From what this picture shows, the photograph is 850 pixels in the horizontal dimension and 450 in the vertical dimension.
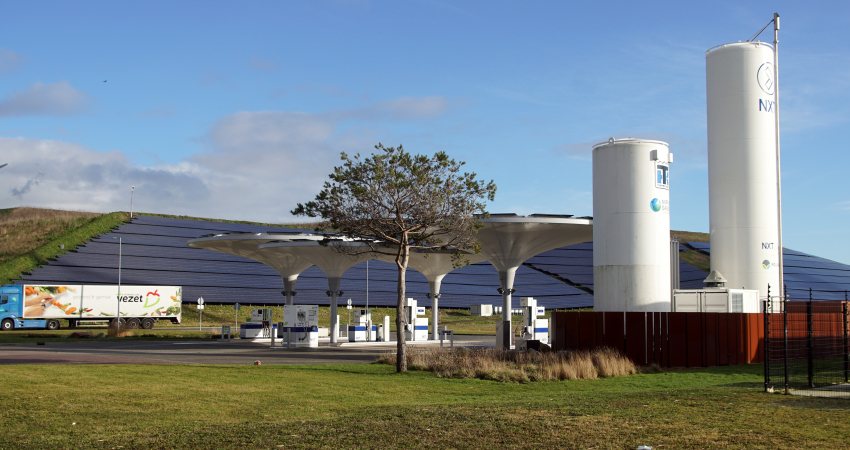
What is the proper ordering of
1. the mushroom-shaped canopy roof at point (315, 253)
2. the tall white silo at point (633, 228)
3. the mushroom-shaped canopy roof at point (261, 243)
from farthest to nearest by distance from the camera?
1. the mushroom-shaped canopy roof at point (261, 243)
2. the mushroom-shaped canopy roof at point (315, 253)
3. the tall white silo at point (633, 228)

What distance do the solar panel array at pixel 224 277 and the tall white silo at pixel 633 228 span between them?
56.1 metres

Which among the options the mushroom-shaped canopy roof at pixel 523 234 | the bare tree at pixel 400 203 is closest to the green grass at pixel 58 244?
the mushroom-shaped canopy roof at pixel 523 234

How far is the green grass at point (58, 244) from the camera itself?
280ft

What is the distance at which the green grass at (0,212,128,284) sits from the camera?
85.4 m

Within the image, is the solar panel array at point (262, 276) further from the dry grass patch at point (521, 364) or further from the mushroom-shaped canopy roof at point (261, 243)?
the dry grass patch at point (521, 364)

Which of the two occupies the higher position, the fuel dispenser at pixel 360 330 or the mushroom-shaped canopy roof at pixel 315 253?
the mushroom-shaped canopy roof at pixel 315 253

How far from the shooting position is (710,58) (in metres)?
40.4

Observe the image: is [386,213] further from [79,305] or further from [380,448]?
[79,305]

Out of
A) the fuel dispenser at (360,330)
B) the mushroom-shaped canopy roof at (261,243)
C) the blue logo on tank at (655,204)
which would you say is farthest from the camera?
the fuel dispenser at (360,330)

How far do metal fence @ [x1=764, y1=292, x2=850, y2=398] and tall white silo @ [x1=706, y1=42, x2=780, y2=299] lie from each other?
7.40 ft

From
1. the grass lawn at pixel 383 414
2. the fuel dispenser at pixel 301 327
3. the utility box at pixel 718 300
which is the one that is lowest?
the grass lawn at pixel 383 414

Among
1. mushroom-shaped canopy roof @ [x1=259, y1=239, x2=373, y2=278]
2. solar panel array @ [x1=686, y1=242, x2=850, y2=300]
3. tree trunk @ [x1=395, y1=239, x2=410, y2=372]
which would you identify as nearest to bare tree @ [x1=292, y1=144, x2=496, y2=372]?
tree trunk @ [x1=395, y1=239, x2=410, y2=372]

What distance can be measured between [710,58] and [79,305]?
5428cm

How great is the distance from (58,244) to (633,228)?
7921cm
